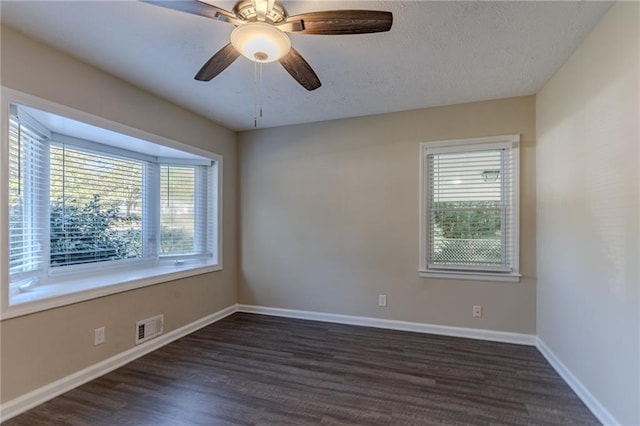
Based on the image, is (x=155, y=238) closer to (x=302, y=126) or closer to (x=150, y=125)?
(x=150, y=125)

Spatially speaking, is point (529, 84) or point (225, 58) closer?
point (225, 58)

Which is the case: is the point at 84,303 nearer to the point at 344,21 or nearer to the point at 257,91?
the point at 257,91

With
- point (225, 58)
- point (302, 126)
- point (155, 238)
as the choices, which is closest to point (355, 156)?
point (302, 126)

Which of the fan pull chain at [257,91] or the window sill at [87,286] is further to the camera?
the fan pull chain at [257,91]

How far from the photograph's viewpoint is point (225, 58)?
2031 millimetres

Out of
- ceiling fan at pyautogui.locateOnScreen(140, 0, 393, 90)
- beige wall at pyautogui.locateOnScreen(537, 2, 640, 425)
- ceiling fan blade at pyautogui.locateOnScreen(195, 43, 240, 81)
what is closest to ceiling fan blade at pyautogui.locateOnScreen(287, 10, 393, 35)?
ceiling fan at pyautogui.locateOnScreen(140, 0, 393, 90)

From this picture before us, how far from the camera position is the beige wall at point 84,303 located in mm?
2156

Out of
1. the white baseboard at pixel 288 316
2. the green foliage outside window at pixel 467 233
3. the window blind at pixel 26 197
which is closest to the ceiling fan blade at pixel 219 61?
the window blind at pixel 26 197

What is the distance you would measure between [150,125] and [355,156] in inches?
87.3

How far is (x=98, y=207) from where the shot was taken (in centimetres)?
331

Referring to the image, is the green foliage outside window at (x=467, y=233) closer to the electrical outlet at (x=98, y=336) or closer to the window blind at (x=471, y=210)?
the window blind at (x=471, y=210)

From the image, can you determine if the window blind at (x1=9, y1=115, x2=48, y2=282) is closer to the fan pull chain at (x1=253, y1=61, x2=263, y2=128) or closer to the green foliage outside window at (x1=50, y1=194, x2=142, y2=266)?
the green foliage outside window at (x1=50, y1=194, x2=142, y2=266)

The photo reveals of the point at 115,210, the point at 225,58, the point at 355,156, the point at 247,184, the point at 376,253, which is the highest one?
the point at 225,58

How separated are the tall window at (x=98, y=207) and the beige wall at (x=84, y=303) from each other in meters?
0.19
